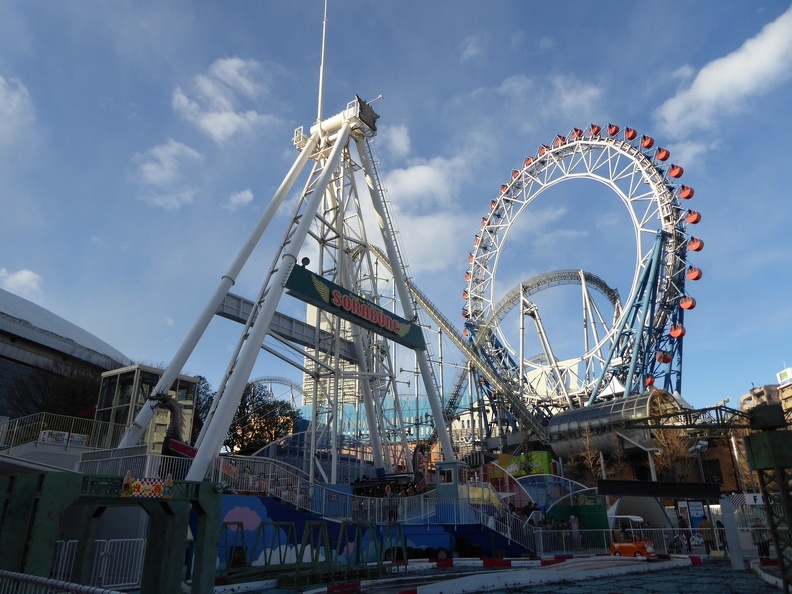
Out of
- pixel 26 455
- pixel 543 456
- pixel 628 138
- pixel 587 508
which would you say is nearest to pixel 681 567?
pixel 587 508

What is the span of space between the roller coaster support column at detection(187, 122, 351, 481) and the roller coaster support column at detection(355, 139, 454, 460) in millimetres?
5089

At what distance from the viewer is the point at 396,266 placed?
29.0 metres

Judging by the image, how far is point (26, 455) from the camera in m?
23.4

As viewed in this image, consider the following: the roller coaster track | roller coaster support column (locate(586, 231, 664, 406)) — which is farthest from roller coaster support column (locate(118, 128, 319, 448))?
roller coaster support column (locate(586, 231, 664, 406))

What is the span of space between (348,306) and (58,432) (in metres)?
13.1

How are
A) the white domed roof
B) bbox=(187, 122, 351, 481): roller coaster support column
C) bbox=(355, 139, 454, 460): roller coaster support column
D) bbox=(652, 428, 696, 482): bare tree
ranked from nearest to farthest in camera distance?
bbox=(187, 122, 351, 481): roller coaster support column
bbox=(355, 139, 454, 460): roller coaster support column
bbox=(652, 428, 696, 482): bare tree
the white domed roof

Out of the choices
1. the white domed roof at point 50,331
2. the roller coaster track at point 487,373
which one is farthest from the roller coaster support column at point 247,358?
the white domed roof at point 50,331

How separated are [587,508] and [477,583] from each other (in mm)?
16967

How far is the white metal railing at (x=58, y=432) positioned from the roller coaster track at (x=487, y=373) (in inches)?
1102

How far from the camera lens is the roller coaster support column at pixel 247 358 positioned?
16453 mm

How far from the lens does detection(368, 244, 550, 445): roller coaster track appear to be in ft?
169

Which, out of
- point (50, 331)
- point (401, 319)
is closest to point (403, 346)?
point (401, 319)

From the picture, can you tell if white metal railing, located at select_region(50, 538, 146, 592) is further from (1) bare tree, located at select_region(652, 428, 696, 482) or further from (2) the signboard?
(1) bare tree, located at select_region(652, 428, 696, 482)

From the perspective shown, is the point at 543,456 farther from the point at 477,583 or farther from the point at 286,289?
the point at 477,583
